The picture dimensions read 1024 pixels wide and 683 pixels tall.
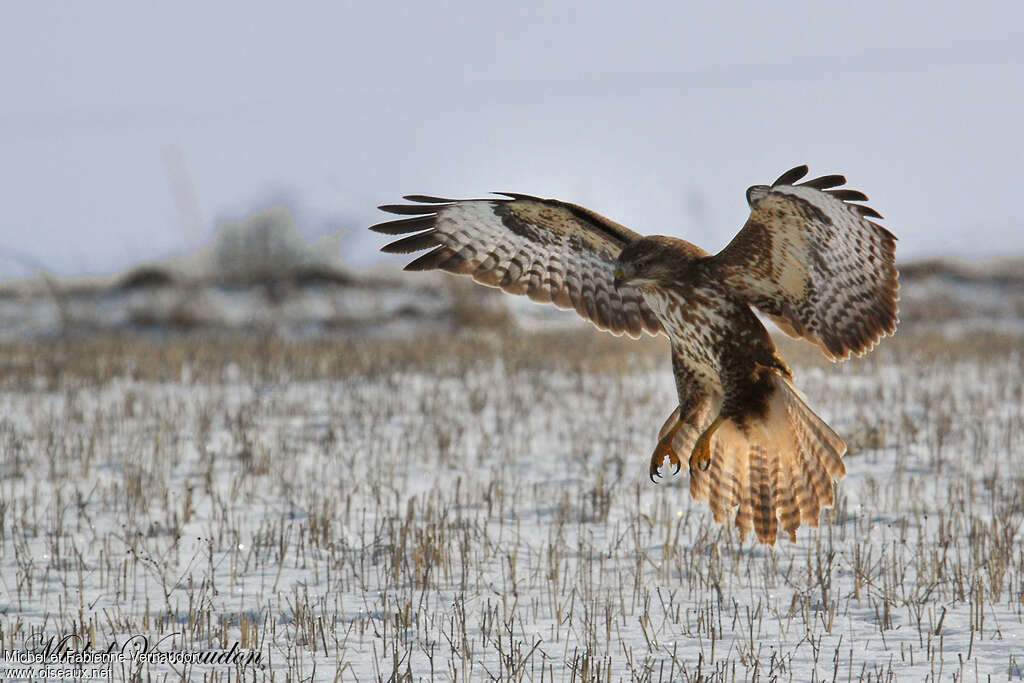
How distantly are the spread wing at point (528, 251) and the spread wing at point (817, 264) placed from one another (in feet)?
3.05

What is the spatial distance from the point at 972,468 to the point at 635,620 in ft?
12.5

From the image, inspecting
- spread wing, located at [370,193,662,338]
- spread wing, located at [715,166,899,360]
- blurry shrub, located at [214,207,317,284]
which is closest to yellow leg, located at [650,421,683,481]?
spread wing, located at [715,166,899,360]

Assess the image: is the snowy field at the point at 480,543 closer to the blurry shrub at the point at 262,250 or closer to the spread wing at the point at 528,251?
the spread wing at the point at 528,251

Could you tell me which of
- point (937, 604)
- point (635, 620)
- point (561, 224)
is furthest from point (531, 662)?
point (561, 224)

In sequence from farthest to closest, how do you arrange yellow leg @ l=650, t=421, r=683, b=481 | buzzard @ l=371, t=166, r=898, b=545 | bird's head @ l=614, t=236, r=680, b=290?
yellow leg @ l=650, t=421, r=683, b=481 → bird's head @ l=614, t=236, r=680, b=290 → buzzard @ l=371, t=166, r=898, b=545

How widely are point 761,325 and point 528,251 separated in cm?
149

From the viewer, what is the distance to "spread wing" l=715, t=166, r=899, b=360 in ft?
14.2

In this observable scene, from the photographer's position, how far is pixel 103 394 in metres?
10.4

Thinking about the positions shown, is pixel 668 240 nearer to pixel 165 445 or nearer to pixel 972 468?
pixel 972 468

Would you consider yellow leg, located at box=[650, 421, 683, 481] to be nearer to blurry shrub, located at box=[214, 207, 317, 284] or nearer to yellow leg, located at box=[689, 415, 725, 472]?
yellow leg, located at box=[689, 415, 725, 472]

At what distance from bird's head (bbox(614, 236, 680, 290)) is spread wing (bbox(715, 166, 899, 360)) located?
0.71 feet

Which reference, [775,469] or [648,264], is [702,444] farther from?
[648,264]

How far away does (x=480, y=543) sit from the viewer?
5227mm

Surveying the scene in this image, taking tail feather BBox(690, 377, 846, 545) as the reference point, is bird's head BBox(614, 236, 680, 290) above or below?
above
